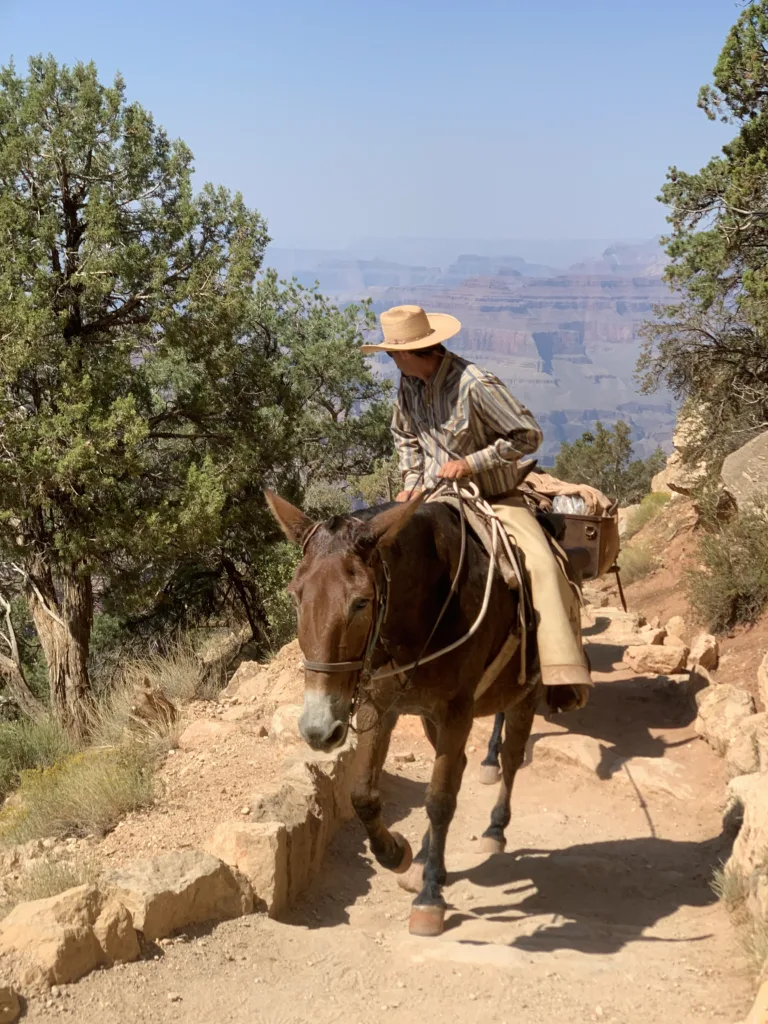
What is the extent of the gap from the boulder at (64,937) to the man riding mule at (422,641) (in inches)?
48.3

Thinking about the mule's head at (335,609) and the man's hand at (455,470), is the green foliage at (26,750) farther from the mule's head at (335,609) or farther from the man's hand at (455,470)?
the mule's head at (335,609)

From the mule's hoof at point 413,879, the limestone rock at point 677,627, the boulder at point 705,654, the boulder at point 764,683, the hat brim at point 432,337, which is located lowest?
the limestone rock at point 677,627

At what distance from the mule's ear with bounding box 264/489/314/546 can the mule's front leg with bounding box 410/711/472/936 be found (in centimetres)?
142

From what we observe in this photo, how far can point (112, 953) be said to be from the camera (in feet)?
12.8

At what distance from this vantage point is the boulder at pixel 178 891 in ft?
13.6

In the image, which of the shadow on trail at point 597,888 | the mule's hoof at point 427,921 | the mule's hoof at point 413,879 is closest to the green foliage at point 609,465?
the shadow on trail at point 597,888

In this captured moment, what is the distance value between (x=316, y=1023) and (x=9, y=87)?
14.7 meters

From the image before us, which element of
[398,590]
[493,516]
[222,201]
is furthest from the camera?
[222,201]

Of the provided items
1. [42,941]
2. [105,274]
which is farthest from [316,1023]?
[105,274]

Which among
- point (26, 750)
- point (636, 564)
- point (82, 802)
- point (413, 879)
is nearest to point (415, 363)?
point (413, 879)

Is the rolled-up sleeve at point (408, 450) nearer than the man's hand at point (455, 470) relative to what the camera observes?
No

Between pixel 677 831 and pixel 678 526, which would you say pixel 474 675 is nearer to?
pixel 677 831

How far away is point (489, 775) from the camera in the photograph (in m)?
7.28

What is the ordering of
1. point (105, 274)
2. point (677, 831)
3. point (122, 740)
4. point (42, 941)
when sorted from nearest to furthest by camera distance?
1. point (42, 941)
2. point (677, 831)
3. point (122, 740)
4. point (105, 274)
